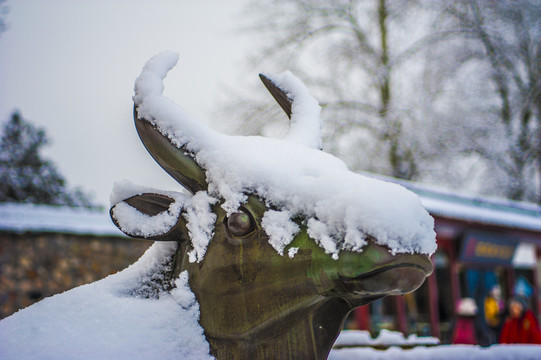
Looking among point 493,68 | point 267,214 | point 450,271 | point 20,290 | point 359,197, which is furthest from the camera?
point 493,68

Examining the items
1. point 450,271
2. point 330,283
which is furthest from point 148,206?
point 450,271

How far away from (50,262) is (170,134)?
5.29 metres

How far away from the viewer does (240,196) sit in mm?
1131

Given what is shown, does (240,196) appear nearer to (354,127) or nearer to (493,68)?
(354,127)

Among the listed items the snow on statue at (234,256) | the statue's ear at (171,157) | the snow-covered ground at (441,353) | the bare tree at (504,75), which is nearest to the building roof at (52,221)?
the snow-covered ground at (441,353)

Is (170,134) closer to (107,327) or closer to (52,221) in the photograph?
(107,327)

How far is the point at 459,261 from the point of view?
929cm

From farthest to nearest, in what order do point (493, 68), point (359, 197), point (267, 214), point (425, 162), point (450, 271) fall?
point (493, 68) → point (425, 162) → point (450, 271) → point (267, 214) → point (359, 197)

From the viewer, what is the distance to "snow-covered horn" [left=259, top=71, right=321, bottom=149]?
1.43 m

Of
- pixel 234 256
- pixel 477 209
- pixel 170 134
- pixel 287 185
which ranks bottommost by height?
pixel 477 209

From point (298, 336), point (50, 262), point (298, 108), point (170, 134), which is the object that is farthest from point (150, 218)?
point (50, 262)

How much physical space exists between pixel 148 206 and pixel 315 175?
0.46 meters

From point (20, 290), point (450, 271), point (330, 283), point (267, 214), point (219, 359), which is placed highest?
point (267, 214)

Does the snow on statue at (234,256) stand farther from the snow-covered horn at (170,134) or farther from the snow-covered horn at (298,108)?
the snow-covered horn at (298,108)
